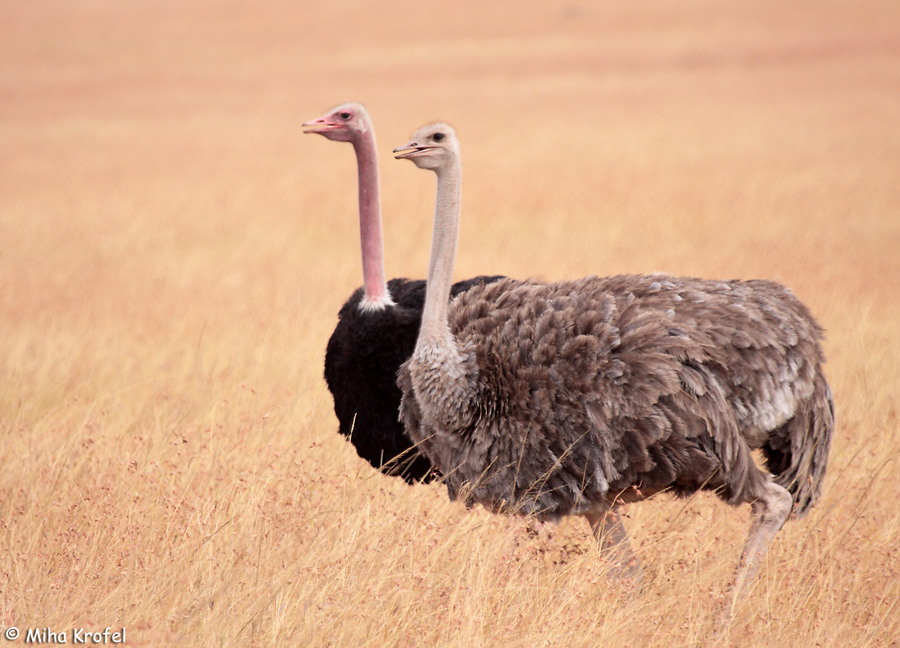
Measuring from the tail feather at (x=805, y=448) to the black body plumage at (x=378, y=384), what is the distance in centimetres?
160

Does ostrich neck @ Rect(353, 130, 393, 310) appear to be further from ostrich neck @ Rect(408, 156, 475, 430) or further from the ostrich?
ostrich neck @ Rect(408, 156, 475, 430)

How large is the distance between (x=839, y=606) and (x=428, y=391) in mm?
1710

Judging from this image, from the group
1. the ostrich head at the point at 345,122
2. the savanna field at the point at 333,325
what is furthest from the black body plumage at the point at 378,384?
the ostrich head at the point at 345,122

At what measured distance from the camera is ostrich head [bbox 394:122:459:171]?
4.32 metres

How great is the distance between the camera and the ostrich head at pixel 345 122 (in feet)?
18.6

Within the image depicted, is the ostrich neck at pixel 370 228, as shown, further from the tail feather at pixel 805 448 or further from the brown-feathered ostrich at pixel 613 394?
the tail feather at pixel 805 448

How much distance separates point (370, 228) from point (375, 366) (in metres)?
0.79

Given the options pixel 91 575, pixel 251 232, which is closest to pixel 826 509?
pixel 91 575


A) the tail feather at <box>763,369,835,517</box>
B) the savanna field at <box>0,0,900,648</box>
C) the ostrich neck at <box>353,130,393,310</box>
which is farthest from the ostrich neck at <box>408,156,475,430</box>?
the tail feather at <box>763,369,835,517</box>

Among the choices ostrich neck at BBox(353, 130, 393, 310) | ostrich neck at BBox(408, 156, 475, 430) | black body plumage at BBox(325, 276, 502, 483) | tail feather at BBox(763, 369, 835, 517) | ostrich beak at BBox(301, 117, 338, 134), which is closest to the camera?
ostrich neck at BBox(408, 156, 475, 430)

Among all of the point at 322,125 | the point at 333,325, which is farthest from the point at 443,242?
the point at 333,325

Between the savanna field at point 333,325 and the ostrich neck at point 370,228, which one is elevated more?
the ostrich neck at point 370,228

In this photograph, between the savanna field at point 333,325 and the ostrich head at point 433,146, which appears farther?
the ostrich head at point 433,146

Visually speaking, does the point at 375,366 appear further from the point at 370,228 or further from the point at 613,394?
the point at 613,394
